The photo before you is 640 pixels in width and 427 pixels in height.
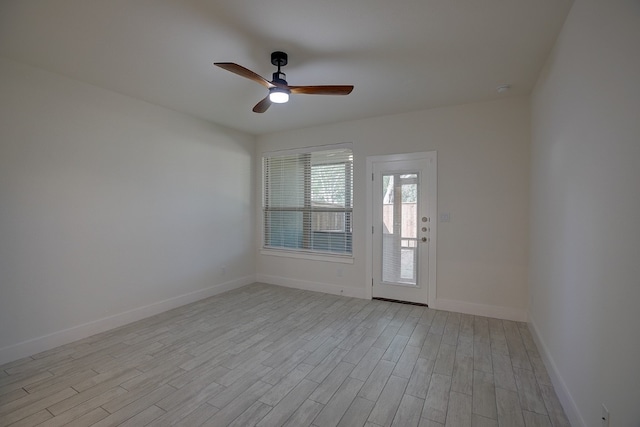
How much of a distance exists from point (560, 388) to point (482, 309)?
1617 millimetres

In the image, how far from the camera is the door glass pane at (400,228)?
157 inches

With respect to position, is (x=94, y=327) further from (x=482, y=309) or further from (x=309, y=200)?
(x=482, y=309)

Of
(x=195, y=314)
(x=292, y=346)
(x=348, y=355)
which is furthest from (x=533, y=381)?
(x=195, y=314)

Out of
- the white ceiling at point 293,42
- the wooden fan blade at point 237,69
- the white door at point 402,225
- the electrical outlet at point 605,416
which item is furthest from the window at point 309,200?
the electrical outlet at point 605,416

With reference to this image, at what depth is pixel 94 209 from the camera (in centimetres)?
314

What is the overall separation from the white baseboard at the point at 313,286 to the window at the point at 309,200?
55cm

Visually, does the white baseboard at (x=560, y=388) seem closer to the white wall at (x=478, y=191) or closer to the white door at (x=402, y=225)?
the white wall at (x=478, y=191)

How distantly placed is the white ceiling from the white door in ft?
3.39

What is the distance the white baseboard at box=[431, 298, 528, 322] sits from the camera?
342 centimetres

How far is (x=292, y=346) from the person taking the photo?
283cm

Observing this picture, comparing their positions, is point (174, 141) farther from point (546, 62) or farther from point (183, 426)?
point (546, 62)

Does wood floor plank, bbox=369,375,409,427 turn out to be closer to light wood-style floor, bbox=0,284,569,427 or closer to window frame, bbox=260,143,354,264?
light wood-style floor, bbox=0,284,569,427

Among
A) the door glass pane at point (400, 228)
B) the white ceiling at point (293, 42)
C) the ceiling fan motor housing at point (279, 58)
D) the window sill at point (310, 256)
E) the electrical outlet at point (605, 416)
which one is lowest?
the electrical outlet at point (605, 416)

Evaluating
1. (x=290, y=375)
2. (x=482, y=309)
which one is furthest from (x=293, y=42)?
(x=482, y=309)
